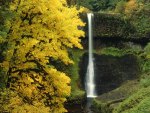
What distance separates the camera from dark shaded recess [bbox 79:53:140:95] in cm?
3847

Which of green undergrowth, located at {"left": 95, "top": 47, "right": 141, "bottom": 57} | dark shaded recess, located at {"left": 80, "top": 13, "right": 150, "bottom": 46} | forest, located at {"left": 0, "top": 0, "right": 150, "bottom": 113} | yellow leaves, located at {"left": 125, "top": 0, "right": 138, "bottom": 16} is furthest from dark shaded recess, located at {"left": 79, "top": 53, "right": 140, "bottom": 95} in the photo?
forest, located at {"left": 0, "top": 0, "right": 150, "bottom": 113}

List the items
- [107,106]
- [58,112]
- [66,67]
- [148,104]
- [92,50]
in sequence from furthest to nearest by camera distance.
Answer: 1. [92,50]
2. [66,67]
3. [107,106]
4. [58,112]
5. [148,104]

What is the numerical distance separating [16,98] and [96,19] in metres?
26.4

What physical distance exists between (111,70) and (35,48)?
66.2ft

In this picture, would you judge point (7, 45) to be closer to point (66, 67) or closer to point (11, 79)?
point (11, 79)

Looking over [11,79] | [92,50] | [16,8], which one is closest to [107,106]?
[11,79]

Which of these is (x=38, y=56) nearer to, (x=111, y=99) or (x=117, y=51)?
(x=111, y=99)

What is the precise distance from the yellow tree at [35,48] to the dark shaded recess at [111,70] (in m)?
16.2

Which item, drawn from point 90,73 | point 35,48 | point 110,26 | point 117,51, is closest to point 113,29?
point 110,26

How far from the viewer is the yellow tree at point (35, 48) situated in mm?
19938

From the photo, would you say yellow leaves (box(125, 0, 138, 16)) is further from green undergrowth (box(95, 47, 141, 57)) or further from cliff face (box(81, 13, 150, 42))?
green undergrowth (box(95, 47, 141, 57))

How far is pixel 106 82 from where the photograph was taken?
1522 inches

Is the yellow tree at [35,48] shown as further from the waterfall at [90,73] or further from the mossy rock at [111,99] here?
the waterfall at [90,73]

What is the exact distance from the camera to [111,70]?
4009 centimetres
